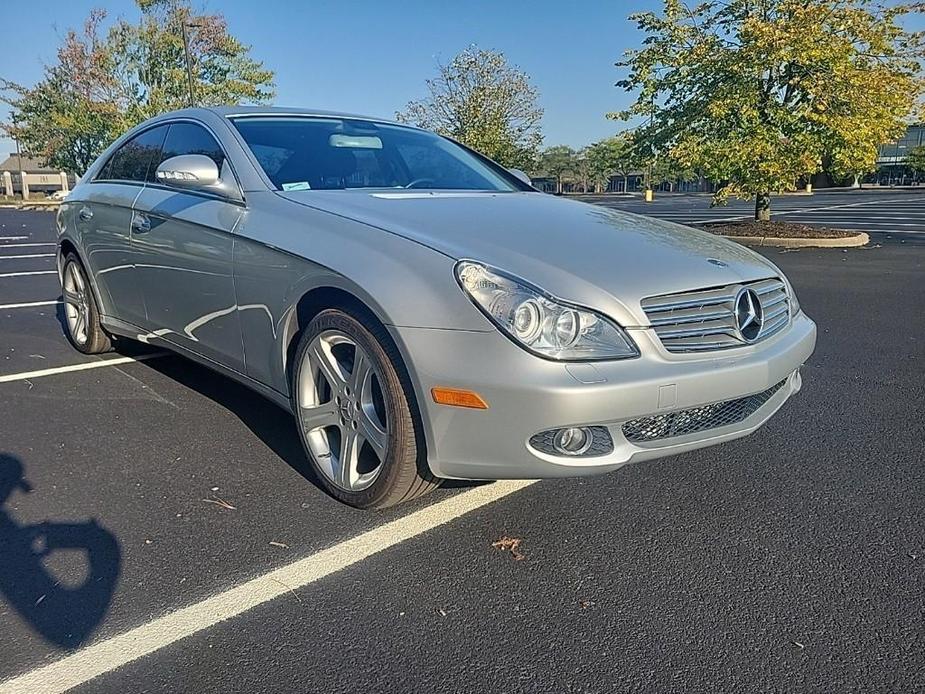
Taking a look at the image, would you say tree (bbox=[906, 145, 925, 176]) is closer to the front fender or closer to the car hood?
the car hood

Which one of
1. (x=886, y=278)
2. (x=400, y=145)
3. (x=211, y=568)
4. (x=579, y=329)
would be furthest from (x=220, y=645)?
(x=886, y=278)

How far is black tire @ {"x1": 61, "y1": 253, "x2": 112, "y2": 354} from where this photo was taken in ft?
15.9

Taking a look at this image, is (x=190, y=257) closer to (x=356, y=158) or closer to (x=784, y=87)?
(x=356, y=158)

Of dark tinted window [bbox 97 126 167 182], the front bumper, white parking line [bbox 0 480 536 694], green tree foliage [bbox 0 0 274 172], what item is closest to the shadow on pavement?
white parking line [bbox 0 480 536 694]

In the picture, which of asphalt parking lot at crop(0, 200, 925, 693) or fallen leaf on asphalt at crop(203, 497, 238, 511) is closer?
asphalt parking lot at crop(0, 200, 925, 693)

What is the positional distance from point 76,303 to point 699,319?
4366 mm

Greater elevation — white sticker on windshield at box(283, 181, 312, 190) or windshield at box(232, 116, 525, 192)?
windshield at box(232, 116, 525, 192)

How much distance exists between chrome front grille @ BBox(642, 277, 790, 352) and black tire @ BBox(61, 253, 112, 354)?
381cm

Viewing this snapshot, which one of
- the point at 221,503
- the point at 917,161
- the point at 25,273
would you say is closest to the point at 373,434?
the point at 221,503

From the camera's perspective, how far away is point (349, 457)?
Answer: 280cm

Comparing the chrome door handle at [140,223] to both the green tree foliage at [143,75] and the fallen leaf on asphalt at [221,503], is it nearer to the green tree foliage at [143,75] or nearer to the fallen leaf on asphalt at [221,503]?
the fallen leaf on asphalt at [221,503]

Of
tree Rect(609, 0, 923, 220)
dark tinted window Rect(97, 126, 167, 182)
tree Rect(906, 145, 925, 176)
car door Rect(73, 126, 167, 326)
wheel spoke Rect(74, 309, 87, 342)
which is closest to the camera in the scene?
car door Rect(73, 126, 167, 326)

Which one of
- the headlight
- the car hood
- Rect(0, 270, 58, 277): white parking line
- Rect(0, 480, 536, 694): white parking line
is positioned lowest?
Rect(0, 480, 536, 694): white parking line

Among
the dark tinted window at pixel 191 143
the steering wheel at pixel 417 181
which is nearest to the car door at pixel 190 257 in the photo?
the dark tinted window at pixel 191 143
